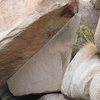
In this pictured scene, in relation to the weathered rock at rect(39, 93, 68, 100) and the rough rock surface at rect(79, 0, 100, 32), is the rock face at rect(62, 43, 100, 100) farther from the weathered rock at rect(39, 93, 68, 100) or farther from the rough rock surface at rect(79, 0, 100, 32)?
the rough rock surface at rect(79, 0, 100, 32)

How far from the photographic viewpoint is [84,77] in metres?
2.69

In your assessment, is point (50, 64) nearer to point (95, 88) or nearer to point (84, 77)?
point (84, 77)

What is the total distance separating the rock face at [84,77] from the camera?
8.03 ft

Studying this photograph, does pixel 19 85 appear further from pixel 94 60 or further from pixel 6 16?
pixel 94 60

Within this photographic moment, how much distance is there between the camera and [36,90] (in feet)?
11.6

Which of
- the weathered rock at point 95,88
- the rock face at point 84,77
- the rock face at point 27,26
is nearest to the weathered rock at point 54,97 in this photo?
the rock face at point 84,77

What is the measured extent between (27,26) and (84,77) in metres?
0.70

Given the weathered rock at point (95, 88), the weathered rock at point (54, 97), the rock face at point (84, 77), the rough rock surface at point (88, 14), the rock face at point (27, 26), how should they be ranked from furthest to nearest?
the rough rock surface at point (88, 14), the weathered rock at point (54, 97), the rock face at point (27, 26), the rock face at point (84, 77), the weathered rock at point (95, 88)

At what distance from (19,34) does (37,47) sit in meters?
0.31

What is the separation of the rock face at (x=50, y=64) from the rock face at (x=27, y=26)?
0.23 meters

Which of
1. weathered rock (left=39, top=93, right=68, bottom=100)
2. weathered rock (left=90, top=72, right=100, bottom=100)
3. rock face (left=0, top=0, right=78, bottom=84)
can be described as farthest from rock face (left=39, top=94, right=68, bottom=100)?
weathered rock (left=90, top=72, right=100, bottom=100)

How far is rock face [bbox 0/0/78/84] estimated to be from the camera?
301 cm

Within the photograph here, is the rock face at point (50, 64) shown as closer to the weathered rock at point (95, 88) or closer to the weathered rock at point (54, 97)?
the weathered rock at point (54, 97)

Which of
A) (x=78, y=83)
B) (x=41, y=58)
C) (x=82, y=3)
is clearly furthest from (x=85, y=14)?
(x=78, y=83)
